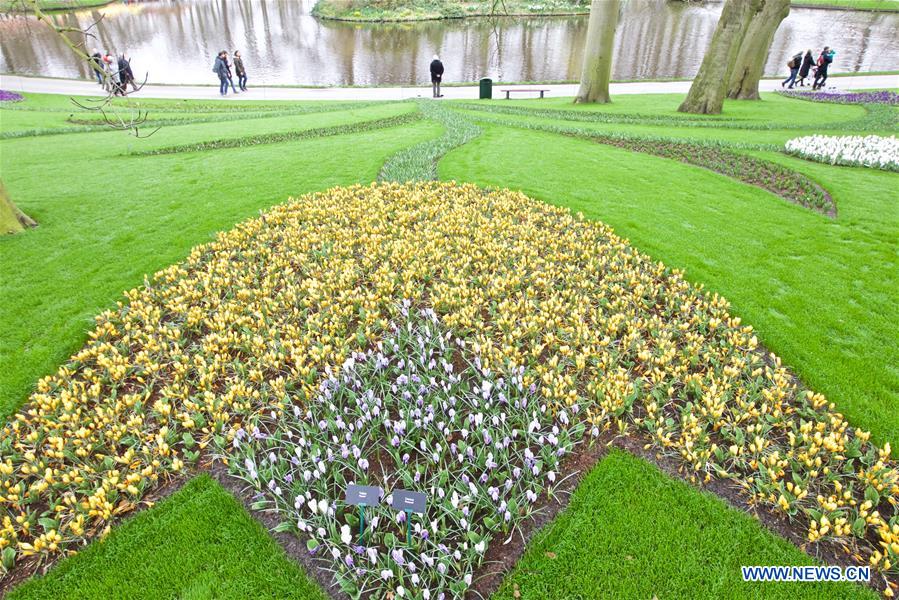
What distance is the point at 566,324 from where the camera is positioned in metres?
5.82

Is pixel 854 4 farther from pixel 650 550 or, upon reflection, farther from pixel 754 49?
pixel 650 550

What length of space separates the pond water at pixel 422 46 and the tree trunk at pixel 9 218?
86.5ft

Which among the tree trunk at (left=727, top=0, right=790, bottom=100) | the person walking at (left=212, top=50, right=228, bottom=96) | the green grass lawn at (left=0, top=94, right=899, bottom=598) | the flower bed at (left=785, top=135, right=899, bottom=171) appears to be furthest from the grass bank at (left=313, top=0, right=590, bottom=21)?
the flower bed at (left=785, top=135, right=899, bottom=171)

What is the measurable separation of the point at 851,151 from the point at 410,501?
14646 mm

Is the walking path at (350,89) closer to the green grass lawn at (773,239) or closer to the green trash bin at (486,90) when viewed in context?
the green trash bin at (486,90)

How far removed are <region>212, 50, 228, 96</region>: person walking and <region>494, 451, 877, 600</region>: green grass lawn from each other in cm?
2766

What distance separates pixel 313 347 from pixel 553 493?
2.90 metres

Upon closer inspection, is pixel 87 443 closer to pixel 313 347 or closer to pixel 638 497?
pixel 313 347

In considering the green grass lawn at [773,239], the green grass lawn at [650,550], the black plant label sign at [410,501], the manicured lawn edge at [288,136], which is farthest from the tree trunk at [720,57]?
the black plant label sign at [410,501]

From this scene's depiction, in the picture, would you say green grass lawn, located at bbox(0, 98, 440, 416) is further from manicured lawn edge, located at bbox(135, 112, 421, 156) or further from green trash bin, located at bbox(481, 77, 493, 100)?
green trash bin, located at bbox(481, 77, 493, 100)

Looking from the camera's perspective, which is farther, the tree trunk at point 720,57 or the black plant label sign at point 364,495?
the tree trunk at point 720,57

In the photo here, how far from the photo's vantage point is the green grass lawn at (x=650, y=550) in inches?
126

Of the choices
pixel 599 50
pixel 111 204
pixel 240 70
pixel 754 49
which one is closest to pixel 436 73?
pixel 599 50

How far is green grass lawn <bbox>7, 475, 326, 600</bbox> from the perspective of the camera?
3.24 metres
